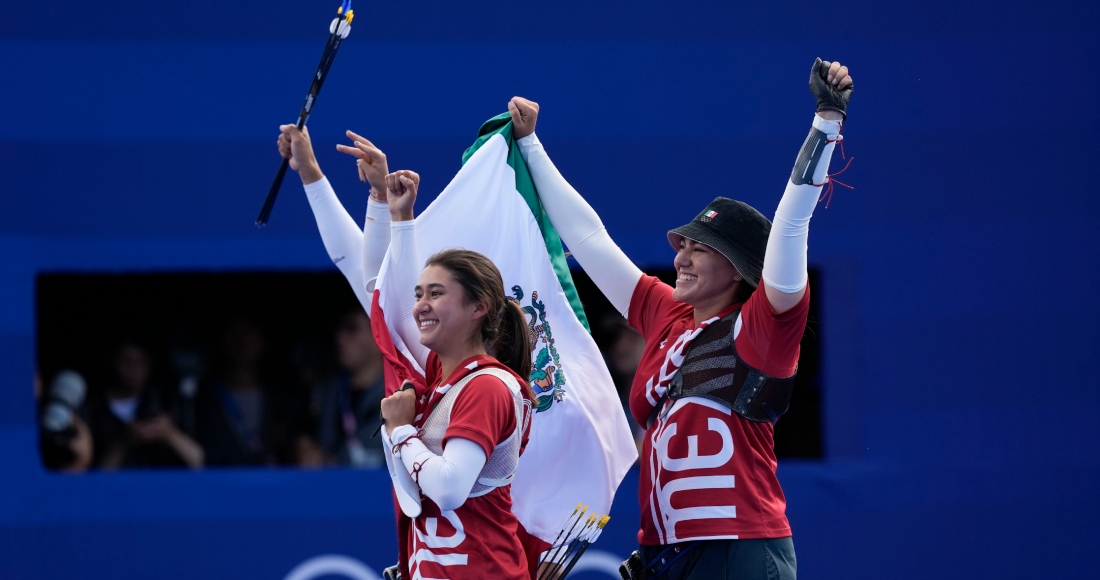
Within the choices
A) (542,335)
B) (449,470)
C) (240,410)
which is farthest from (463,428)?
(240,410)

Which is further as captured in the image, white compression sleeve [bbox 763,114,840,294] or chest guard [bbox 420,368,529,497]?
white compression sleeve [bbox 763,114,840,294]

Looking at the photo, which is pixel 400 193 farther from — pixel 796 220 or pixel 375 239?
pixel 796 220

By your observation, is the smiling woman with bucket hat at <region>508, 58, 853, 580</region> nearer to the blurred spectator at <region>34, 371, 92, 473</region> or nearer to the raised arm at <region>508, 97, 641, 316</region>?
the raised arm at <region>508, 97, 641, 316</region>

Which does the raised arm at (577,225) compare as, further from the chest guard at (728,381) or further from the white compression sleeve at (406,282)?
the white compression sleeve at (406,282)

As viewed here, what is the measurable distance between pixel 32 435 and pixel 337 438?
3.54 feet

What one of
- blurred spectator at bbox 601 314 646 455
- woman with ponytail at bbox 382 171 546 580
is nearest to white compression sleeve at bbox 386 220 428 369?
woman with ponytail at bbox 382 171 546 580

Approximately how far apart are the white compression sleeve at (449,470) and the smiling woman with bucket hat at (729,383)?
57 cm

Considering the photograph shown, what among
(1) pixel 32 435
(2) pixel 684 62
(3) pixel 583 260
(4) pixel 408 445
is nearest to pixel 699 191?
(2) pixel 684 62

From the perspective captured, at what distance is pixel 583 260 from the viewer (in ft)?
9.60

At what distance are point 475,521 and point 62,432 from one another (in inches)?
100

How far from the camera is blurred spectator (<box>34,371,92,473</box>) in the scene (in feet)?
13.5

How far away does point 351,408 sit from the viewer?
434 cm

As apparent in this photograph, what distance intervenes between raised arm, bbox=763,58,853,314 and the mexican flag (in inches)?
27.2

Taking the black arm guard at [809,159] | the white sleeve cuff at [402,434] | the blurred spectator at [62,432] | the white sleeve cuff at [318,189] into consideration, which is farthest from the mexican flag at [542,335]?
the blurred spectator at [62,432]
